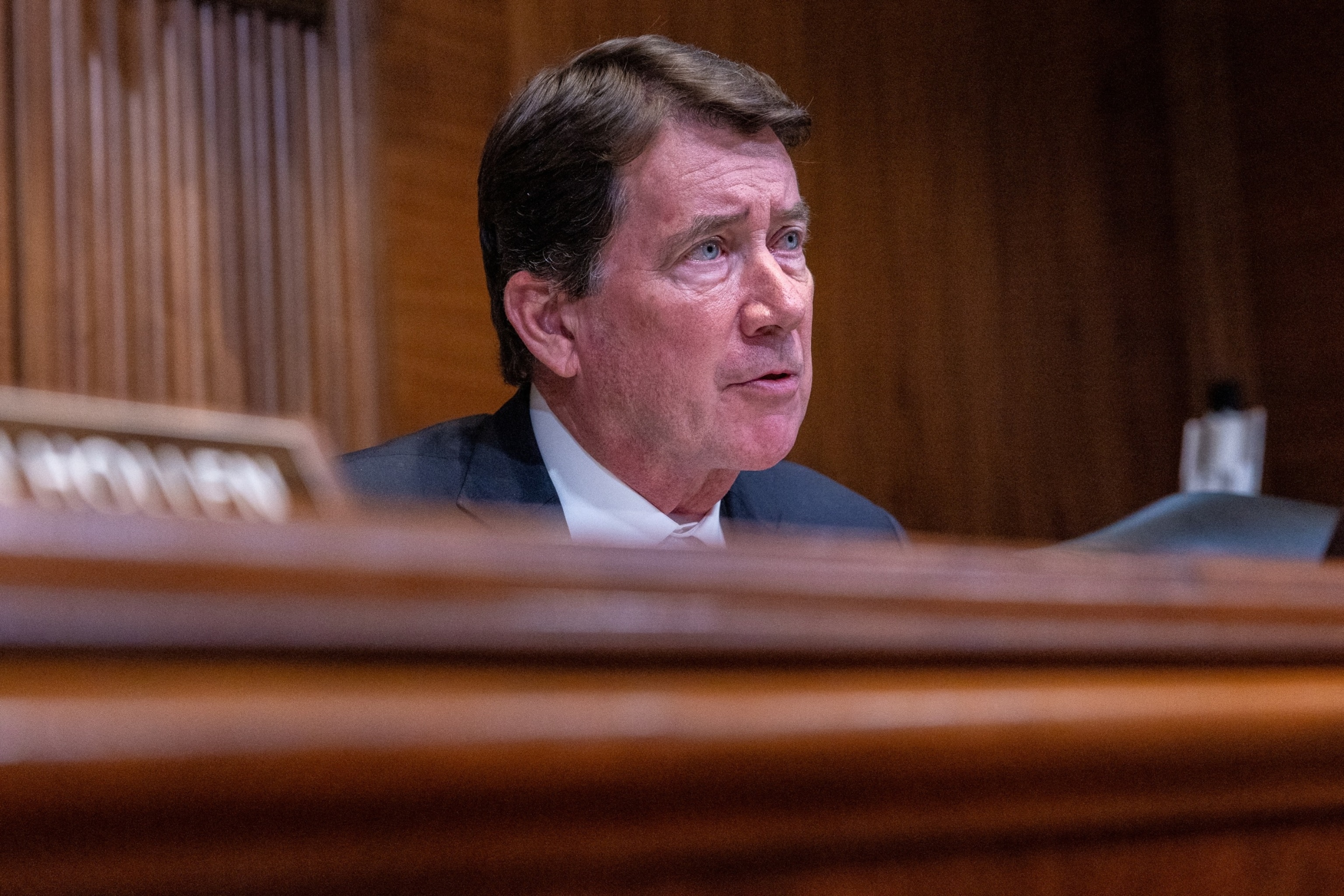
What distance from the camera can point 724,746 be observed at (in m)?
0.30

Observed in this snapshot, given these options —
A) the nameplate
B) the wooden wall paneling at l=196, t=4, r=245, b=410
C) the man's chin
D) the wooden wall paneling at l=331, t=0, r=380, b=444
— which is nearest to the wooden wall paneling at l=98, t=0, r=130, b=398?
the wooden wall paneling at l=196, t=4, r=245, b=410

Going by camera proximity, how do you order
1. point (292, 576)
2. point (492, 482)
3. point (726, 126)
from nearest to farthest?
1. point (292, 576)
2. point (492, 482)
3. point (726, 126)

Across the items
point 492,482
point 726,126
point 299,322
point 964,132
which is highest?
point 964,132

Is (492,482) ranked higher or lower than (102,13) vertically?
lower

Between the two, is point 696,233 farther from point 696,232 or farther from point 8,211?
point 8,211

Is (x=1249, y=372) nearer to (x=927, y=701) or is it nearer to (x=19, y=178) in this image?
(x=19, y=178)

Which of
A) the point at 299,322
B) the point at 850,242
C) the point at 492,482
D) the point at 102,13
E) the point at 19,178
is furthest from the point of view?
the point at 850,242

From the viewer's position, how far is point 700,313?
1.47 metres

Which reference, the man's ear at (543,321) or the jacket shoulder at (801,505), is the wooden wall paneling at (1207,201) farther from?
the man's ear at (543,321)

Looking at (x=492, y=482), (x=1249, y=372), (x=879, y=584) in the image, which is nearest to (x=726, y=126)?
(x=492, y=482)

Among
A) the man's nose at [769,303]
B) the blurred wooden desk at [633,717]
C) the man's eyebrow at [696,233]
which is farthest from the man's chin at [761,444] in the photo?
the blurred wooden desk at [633,717]

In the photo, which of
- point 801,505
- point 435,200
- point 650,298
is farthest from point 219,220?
point 801,505

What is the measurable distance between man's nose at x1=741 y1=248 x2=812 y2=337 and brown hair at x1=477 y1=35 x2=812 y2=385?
17 centimetres

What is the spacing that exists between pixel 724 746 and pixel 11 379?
203 cm
